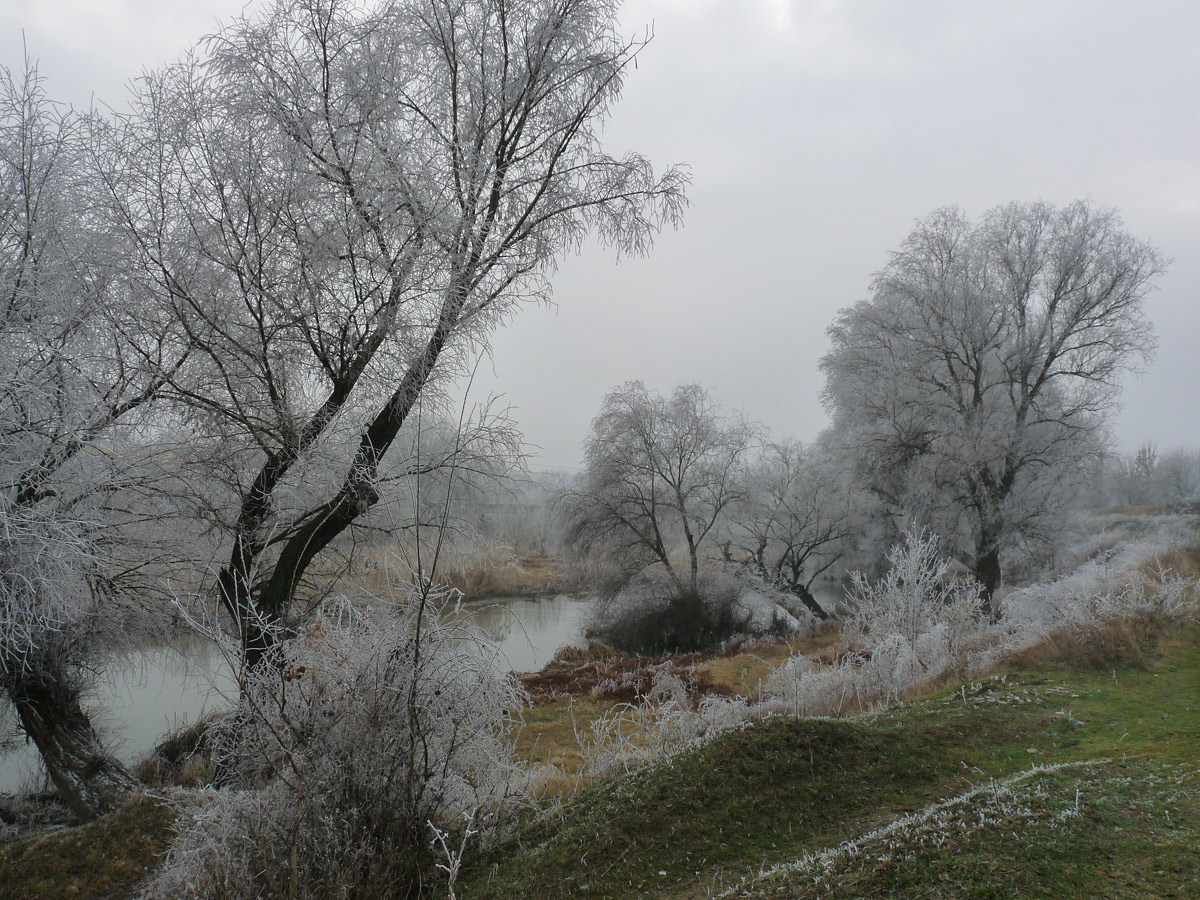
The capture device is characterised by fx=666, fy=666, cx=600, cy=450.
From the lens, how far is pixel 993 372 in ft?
64.2

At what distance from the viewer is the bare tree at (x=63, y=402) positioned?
4160 mm

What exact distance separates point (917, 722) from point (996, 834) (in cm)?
249

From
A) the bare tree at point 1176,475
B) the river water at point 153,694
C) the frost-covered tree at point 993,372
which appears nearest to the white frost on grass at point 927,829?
the river water at point 153,694

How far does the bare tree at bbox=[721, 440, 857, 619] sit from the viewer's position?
71.5 feet

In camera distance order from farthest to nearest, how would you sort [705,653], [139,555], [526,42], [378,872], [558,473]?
1. [558,473]
2. [705,653]
3. [139,555]
4. [526,42]
5. [378,872]

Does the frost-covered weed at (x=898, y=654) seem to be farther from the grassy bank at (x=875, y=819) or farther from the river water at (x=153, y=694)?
the river water at (x=153, y=694)

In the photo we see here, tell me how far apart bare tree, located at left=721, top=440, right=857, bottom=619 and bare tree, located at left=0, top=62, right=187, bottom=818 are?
1776 cm

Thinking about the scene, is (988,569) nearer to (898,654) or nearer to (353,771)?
(898,654)

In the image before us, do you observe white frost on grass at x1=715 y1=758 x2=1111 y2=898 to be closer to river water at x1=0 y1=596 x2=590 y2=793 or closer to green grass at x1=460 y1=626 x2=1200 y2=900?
green grass at x1=460 y1=626 x2=1200 y2=900

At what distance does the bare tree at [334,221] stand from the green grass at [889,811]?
2851mm

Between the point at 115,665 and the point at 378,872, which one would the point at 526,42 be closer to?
the point at 378,872

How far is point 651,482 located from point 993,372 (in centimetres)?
1058

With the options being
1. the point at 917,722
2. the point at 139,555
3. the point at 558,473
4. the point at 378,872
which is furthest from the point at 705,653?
the point at 378,872

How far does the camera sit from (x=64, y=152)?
535 centimetres
